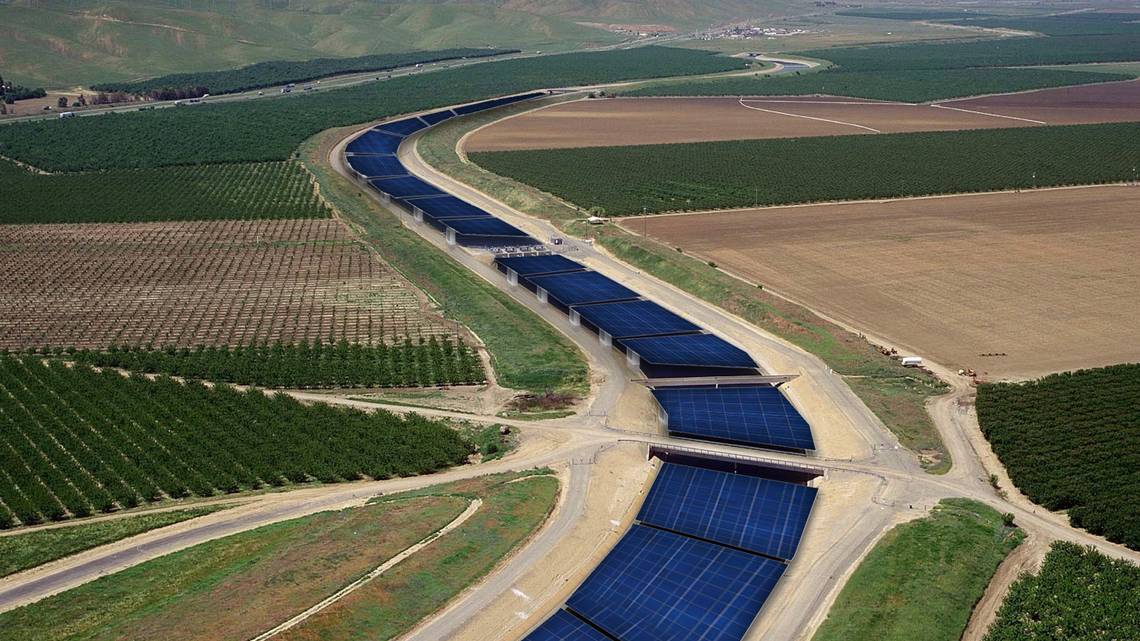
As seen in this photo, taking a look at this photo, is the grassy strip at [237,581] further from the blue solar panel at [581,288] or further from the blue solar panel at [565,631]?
the blue solar panel at [581,288]

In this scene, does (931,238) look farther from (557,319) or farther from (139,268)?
(139,268)

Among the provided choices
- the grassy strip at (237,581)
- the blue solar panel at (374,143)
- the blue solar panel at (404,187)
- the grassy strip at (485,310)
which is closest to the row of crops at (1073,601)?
the grassy strip at (237,581)

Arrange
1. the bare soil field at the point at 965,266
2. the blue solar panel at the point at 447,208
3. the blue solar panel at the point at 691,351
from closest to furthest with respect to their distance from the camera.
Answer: the blue solar panel at the point at 691,351 < the bare soil field at the point at 965,266 < the blue solar panel at the point at 447,208

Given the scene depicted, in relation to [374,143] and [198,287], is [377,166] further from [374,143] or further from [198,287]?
[198,287]

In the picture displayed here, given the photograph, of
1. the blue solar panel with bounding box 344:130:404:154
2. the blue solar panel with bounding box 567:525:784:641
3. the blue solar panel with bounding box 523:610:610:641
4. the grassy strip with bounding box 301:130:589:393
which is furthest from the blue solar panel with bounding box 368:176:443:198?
the blue solar panel with bounding box 523:610:610:641

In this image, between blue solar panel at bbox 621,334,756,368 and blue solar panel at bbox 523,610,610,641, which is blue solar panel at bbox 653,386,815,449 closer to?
blue solar panel at bbox 621,334,756,368

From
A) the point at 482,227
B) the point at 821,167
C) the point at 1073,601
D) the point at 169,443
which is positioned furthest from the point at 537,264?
the point at 821,167
